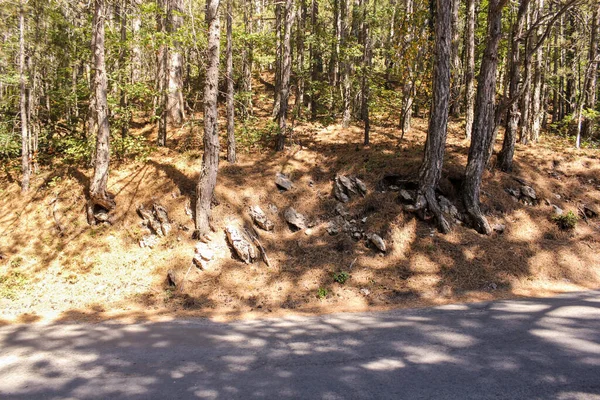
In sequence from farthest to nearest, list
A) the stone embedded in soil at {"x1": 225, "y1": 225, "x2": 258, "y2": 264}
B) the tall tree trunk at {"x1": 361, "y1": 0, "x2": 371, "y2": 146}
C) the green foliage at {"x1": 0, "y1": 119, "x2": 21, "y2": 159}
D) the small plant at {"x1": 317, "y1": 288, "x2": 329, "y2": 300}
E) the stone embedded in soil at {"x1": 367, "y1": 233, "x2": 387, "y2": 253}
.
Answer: the tall tree trunk at {"x1": 361, "y1": 0, "x2": 371, "y2": 146}
the green foliage at {"x1": 0, "y1": 119, "x2": 21, "y2": 159}
the stone embedded in soil at {"x1": 367, "y1": 233, "x2": 387, "y2": 253}
the stone embedded in soil at {"x1": 225, "y1": 225, "x2": 258, "y2": 264}
the small plant at {"x1": 317, "y1": 288, "x2": 329, "y2": 300}

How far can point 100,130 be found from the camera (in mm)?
10852

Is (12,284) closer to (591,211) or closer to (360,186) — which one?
(360,186)

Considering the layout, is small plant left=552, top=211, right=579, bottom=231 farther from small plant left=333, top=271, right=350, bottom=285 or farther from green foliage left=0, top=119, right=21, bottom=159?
green foliage left=0, top=119, right=21, bottom=159

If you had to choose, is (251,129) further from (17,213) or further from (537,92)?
(537,92)

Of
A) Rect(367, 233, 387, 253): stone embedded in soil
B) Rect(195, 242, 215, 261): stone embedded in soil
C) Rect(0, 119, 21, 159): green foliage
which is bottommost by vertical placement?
Rect(195, 242, 215, 261): stone embedded in soil

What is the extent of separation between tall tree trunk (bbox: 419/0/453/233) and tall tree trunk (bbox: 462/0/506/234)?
3.54ft

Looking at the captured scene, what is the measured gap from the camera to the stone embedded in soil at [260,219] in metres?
11.5

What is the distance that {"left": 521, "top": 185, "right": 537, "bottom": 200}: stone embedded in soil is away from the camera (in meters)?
12.6

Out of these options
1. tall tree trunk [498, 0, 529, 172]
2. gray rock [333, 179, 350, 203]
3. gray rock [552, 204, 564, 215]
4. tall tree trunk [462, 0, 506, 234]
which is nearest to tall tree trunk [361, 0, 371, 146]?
gray rock [333, 179, 350, 203]

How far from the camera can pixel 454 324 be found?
256 inches

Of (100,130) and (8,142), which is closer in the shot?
(100,130)

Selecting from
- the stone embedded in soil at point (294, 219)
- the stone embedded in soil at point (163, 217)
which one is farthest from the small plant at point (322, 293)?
the stone embedded in soil at point (163, 217)

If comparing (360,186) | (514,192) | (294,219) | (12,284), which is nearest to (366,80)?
(360,186)

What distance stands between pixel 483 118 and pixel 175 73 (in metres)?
13.8
